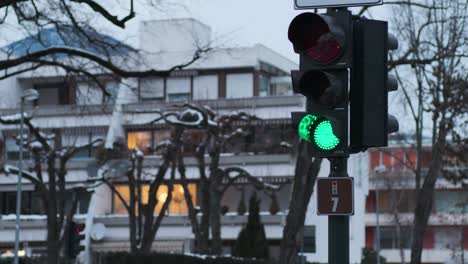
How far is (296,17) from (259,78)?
55.0 metres

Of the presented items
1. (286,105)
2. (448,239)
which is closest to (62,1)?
(286,105)

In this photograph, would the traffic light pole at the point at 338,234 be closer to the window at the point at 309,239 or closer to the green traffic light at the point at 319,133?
→ the green traffic light at the point at 319,133

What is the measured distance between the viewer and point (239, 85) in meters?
62.1

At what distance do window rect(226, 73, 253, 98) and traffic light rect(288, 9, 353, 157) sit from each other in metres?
53.9

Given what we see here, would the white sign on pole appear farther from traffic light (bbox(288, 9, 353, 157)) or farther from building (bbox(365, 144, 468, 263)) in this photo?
building (bbox(365, 144, 468, 263))

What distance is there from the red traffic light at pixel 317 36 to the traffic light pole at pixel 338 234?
857mm

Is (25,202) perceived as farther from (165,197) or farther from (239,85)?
(239,85)

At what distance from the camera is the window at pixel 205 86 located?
6178 centimetres

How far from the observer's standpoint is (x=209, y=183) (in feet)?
140

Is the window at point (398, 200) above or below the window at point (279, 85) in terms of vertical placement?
below

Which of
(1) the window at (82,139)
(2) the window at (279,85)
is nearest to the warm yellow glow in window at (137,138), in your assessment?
(1) the window at (82,139)

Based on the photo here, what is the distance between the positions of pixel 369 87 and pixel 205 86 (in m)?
55.1

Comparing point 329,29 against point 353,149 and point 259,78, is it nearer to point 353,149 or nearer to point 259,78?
point 353,149

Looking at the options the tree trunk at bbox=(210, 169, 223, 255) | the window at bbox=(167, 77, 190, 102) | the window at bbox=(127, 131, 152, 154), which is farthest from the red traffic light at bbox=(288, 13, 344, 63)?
the window at bbox=(167, 77, 190, 102)
